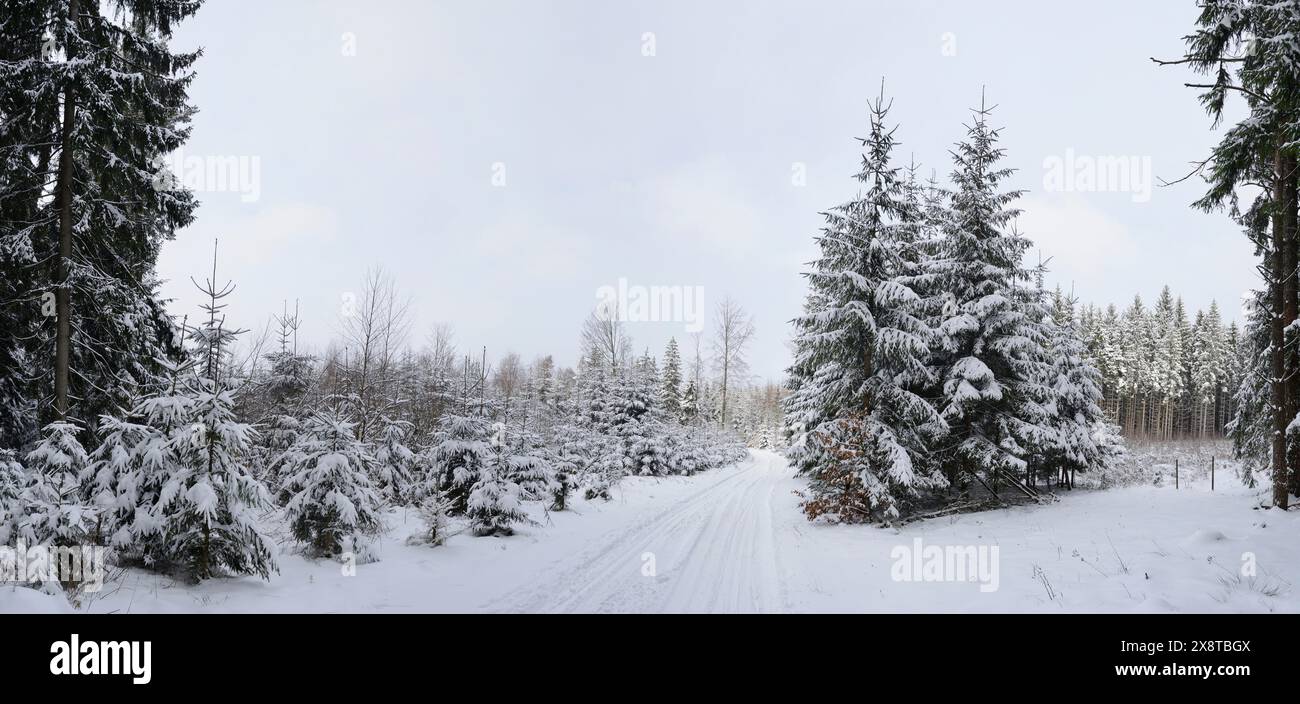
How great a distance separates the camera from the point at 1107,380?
154 ft

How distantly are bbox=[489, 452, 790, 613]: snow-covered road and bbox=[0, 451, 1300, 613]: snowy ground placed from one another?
0.04 metres

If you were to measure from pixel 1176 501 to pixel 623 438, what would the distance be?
1995 cm

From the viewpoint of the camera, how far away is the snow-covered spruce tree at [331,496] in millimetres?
7637

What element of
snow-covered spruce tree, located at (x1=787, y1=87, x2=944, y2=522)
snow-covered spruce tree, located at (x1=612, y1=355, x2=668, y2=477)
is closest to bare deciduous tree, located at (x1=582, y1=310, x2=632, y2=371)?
snow-covered spruce tree, located at (x1=612, y1=355, x2=668, y2=477)

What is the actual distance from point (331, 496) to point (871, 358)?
12.2 meters

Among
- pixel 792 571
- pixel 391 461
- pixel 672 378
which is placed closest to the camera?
pixel 792 571

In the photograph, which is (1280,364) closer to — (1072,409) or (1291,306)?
(1291,306)

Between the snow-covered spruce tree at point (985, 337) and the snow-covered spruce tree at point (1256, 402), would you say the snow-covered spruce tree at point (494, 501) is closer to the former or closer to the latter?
the snow-covered spruce tree at point (985, 337)

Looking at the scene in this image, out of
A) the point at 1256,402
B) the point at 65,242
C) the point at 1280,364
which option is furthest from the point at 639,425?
the point at 1280,364

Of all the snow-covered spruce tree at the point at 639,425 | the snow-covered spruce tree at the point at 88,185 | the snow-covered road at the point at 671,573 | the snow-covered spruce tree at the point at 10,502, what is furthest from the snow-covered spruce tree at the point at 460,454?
the snow-covered spruce tree at the point at 639,425

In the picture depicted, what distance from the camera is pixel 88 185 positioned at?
8.33 metres

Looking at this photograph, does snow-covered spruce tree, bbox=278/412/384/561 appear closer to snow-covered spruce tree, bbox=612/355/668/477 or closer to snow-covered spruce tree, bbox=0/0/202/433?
snow-covered spruce tree, bbox=0/0/202/433
